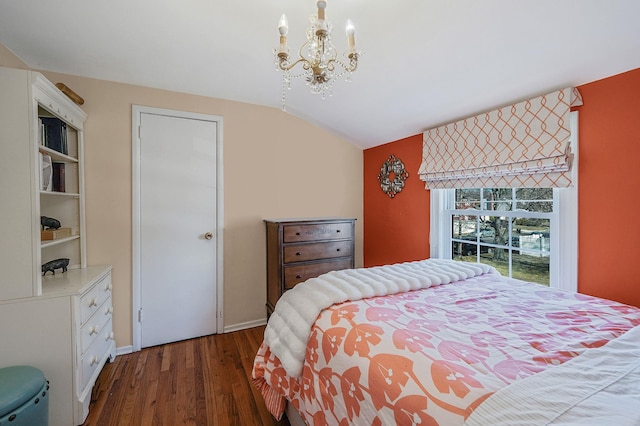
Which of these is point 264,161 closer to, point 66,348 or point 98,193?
point 98,193

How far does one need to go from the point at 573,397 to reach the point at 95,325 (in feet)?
8.12

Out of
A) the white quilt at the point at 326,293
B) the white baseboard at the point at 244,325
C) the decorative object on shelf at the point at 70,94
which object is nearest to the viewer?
the white quilt at the point at 326,293

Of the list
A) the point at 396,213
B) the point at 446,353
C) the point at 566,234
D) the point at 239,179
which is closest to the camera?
the point at 446,353

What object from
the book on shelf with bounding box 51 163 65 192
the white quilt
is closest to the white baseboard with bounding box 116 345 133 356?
the book on shelf with bounding box 51 163 65 192

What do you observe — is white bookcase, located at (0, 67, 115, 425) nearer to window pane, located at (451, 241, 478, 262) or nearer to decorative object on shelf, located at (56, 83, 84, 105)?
decorative object on shelf, located at (56, 83, 84, 105)

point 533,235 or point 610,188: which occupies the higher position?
point 610,188

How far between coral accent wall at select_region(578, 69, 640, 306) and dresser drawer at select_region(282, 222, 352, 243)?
1.78 metres

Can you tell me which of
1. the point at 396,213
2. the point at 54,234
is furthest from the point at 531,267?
the point at 54,234

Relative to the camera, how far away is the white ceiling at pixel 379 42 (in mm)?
1416

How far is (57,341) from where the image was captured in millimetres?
1579

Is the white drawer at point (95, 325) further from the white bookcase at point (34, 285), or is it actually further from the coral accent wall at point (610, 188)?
the coral accent wall at point (610, 188)

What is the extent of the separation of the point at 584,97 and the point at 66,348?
344 centimetres

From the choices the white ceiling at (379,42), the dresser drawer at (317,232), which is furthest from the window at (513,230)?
the dresser drawer at (317,232)

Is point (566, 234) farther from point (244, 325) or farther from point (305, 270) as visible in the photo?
point (244, 325)
